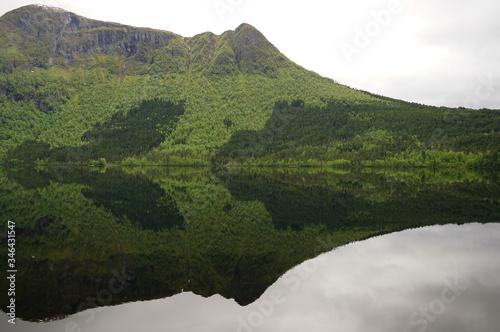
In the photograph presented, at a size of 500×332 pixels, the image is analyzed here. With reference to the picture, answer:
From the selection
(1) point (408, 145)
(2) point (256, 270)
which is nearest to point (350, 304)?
(2) point (256, 270)

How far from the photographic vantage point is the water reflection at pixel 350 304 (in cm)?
1140

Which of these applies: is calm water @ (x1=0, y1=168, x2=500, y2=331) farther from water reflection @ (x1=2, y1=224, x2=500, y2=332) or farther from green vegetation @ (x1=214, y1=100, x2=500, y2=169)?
green vegetation @ (x1=214, y1=100, x2=500, y2=169)

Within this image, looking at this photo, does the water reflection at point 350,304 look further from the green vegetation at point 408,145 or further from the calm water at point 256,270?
the green vegetation at point 408,145

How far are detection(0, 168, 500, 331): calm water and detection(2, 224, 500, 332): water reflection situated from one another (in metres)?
0.04

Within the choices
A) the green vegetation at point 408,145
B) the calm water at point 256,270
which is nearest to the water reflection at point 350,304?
the calm water at point 256,270

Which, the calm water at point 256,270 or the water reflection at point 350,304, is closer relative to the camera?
the water reflection at point 350,304

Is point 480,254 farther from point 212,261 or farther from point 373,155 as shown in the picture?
point 373,155

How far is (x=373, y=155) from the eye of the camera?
514 ft

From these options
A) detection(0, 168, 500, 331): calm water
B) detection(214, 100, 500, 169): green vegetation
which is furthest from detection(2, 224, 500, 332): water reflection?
detection(214, 100, 500, 169): green vegetation

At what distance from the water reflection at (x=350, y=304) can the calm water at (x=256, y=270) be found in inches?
1.7

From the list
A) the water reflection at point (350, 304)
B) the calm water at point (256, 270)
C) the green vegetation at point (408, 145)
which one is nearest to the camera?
the water reflection at point (350, 304)

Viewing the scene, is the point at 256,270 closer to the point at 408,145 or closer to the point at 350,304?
the point at 350,304

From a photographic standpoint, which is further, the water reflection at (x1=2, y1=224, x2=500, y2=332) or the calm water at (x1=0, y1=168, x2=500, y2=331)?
the calm water at (x1=0, y1=168, x2=500, y2=331)

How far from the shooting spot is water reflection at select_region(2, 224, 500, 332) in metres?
11.4
